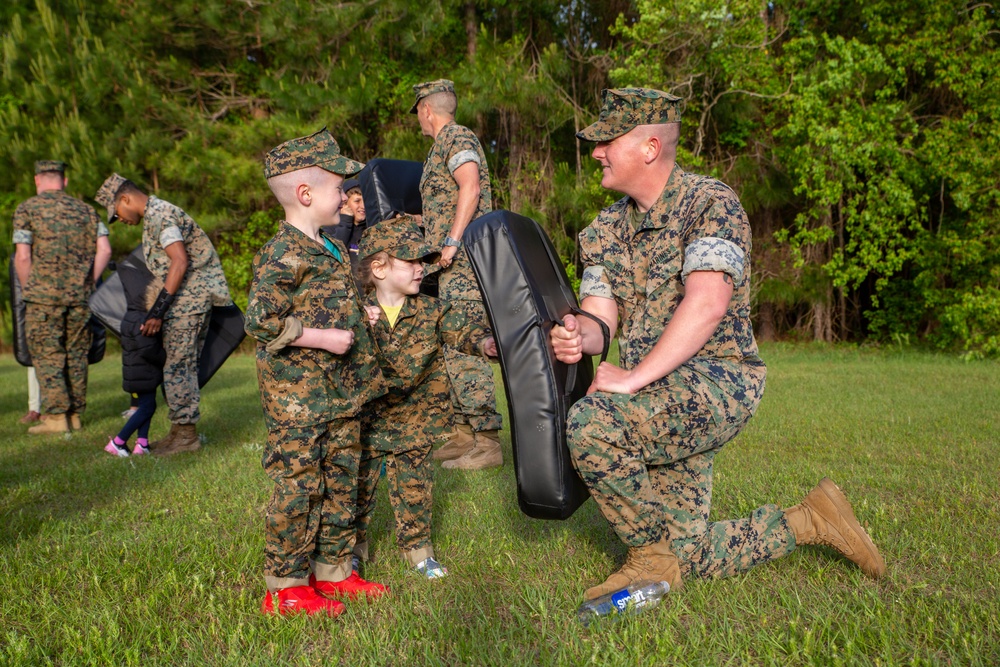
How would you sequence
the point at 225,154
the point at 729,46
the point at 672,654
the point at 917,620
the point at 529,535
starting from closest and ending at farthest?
the point at 672,654 < the point at 917,620 < the point at 529,535 < the point at 729,46 < the point at 225,154

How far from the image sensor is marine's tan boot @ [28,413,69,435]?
23.5 ft

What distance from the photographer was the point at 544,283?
10.1 ft

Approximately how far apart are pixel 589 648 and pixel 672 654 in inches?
10.7

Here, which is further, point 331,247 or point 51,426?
point 51,426

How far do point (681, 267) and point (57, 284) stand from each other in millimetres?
6231

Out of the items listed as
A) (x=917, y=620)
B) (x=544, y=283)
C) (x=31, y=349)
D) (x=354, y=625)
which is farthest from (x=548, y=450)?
(x=31, y=349)

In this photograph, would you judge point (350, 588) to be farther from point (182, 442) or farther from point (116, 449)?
point (116, 449)

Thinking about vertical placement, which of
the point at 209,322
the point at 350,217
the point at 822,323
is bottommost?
the point at 822,323

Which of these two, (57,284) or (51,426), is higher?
(57,284)

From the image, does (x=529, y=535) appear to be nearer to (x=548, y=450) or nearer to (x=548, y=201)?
(x=548, y=450)

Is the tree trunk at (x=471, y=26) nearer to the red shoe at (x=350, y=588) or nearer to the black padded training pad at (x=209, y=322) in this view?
the black padded training pad at (x=209, y=322)

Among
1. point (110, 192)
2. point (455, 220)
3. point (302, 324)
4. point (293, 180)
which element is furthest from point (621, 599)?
point (110, 192)

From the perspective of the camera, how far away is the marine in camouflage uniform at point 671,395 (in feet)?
9.03

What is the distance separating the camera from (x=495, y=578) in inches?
126
